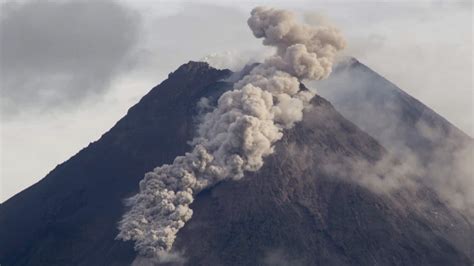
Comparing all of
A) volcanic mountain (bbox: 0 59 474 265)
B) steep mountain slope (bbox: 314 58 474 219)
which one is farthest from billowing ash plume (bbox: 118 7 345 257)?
steep mountain slope (bbox: 314 58 474 219)

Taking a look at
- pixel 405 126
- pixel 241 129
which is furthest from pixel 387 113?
pixel 241 129

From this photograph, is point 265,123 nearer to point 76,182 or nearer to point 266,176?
point 266,176

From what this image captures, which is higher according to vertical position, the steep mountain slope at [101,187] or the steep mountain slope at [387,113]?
the steep mountain slope at [101,187]

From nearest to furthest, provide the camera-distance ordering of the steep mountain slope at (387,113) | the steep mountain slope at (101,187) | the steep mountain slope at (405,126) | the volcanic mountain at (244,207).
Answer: the volcanic mountain at (244,207)
the steep mountain slope at (101,187)
the steep mountain slope at (405,126)
the steep mountain slope at (387,113)

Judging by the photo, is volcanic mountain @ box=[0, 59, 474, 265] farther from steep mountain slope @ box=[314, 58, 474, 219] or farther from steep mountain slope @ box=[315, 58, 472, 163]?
steep mountain slope @ box=[315, 58, 472, 163]

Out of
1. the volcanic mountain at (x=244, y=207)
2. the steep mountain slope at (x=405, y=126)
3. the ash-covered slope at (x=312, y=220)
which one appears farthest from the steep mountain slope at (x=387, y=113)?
the ash-covered slope at (x=312, y=220)

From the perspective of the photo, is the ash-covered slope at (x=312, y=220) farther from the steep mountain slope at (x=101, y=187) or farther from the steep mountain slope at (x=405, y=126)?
the steep mountain slope at (x=405, y=126)

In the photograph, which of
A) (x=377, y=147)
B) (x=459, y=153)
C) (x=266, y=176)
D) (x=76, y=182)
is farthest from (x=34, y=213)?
(x=459, y=153)
